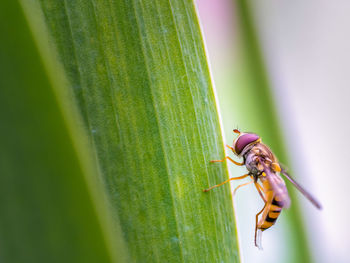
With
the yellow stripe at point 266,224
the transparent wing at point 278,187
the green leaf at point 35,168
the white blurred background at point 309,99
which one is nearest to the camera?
the green leaf at point 35,168

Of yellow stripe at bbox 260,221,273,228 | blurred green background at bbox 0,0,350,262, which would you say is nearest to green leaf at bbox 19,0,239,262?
blurred green background at bbox 0,0,350,262

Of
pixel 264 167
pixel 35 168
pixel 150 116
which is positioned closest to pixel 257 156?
pixel 264 167

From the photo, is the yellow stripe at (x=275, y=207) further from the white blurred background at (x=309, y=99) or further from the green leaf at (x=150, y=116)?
the green leaf at (x=150, y=116)

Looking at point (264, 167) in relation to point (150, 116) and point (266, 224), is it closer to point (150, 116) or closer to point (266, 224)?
point (266, 224)

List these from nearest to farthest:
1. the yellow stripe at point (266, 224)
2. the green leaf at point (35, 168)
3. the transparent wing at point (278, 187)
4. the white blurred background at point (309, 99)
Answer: the green leaf at point (35, 168) → the transparent wing at point (278, 187) → the yellow stripe at point (266, 224) → the white blurred background at point (309, 99)

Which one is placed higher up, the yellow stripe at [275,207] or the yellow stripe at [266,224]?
the yellow stripe at [275,207]

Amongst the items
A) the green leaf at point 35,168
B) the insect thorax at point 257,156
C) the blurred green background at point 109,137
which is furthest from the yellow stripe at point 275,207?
the green leaf at point 35,168

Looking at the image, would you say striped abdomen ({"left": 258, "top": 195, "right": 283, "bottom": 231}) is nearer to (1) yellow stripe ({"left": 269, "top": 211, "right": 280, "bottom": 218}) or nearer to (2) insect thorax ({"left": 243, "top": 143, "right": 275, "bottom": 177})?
(1) yellow stripe ({"left": 269, "top": 211, "right": 280, "bottom": 218})
